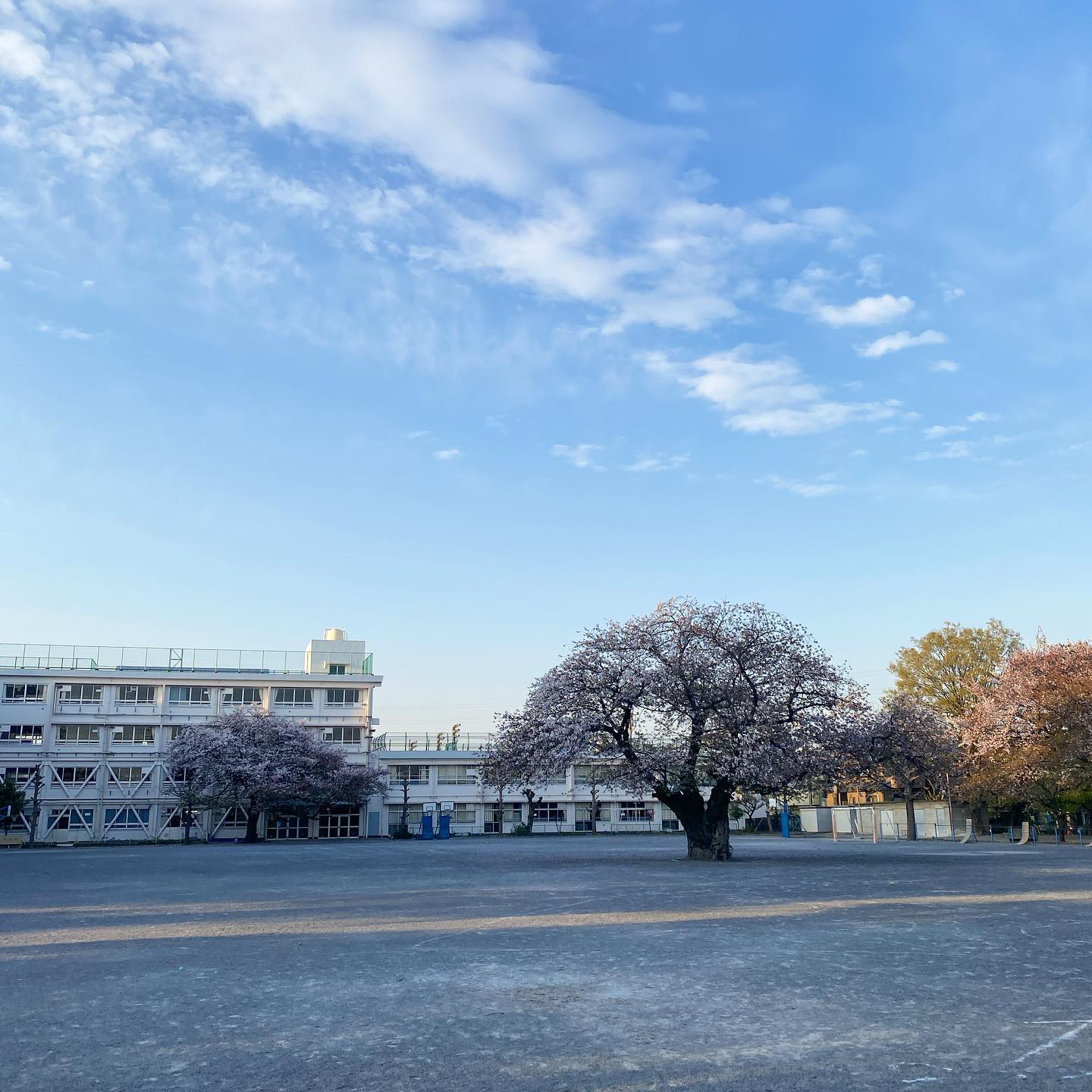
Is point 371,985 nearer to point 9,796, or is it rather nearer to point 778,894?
point 778,894

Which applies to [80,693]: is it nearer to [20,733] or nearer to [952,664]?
[20,733]

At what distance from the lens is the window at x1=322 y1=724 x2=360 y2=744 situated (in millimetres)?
82500

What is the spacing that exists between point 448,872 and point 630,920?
47.3ft

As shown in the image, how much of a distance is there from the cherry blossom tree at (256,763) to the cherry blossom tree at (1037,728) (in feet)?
140

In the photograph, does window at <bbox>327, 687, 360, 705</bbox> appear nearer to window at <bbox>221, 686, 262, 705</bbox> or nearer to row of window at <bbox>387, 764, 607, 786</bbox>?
window at <bbox>221, 686, 262, 705</bbox>

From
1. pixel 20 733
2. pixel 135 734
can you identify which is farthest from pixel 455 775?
pixel 20 733

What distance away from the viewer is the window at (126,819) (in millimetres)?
77062

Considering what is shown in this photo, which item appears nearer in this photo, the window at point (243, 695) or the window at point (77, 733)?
the window at point (77, 733)

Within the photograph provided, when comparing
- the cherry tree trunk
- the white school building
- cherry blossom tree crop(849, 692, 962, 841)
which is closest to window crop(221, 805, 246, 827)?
the white school building

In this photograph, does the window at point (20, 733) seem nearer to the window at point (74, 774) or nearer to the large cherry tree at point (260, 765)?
the window at point (74, 774)

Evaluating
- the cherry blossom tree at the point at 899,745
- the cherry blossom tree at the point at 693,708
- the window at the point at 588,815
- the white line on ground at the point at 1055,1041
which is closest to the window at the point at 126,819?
the window at the point at 588,815

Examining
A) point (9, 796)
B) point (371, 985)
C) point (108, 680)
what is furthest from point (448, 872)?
point (108, 680)

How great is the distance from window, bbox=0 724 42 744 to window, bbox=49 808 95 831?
5762 mm

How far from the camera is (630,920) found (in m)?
16.4
